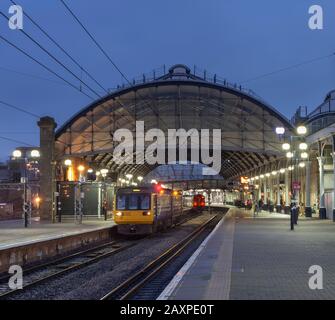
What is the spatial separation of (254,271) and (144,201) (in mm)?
18481

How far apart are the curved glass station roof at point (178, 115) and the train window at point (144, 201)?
2624 cm

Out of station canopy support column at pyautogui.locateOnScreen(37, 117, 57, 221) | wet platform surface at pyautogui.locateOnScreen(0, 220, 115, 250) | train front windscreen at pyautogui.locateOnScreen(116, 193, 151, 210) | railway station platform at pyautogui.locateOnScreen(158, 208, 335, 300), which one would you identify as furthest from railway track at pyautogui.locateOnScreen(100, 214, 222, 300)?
station canopy support column at pyautogui.locateOnScreen(37, 117, 57, 221)

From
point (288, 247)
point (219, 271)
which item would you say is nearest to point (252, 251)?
point (288, 247)

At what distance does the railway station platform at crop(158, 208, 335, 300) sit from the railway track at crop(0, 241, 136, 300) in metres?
4.10

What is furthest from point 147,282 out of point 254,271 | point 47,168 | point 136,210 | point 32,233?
point 47,168

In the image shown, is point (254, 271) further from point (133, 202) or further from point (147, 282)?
point (133, 202)

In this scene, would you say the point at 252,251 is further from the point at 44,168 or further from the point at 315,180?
the point at 315,180

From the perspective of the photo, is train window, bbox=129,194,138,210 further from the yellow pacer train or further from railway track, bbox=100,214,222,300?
railway track, bbox=100,214,222,300

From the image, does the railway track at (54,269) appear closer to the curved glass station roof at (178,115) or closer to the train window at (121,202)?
the train window at (121,202)

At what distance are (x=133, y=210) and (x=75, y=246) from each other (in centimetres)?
539

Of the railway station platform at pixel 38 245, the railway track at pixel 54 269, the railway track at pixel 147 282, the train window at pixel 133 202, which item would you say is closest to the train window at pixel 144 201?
the train window at pixel 133 202

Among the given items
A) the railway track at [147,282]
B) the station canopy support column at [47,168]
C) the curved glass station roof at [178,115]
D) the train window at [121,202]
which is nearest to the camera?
the railway track at [147,282]

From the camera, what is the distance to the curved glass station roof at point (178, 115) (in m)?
59.9
